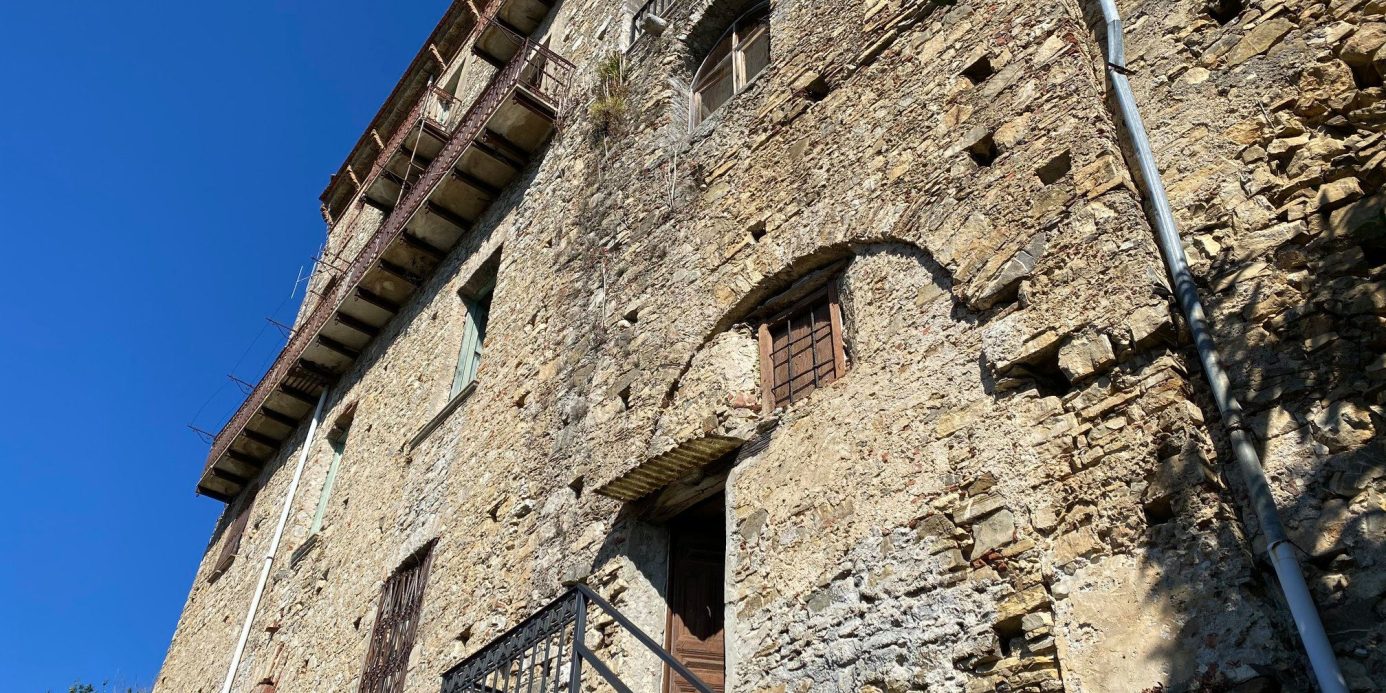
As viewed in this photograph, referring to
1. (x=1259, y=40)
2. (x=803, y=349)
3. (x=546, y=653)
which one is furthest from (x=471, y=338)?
(x=1259, y=40)

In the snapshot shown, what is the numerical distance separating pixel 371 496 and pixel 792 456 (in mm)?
5978

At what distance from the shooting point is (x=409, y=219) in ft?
36.0

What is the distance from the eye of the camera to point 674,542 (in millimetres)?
5738

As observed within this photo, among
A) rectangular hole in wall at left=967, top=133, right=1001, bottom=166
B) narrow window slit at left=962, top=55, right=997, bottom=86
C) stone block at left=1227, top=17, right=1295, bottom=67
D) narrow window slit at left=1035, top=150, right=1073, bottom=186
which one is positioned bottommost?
narrow window slit at left=1035, top=150, right=1073, bottom=186

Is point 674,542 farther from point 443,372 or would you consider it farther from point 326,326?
point 326,326

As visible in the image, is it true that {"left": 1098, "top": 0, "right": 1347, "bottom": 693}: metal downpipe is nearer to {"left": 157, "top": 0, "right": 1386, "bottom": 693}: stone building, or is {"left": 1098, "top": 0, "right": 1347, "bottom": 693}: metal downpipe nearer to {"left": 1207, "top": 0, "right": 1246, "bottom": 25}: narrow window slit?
{"left": 157, "top": 0, "right": 1386, "bottom": 693}: stone building

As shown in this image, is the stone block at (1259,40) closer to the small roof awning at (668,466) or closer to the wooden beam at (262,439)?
the small roof awning at (668,466)

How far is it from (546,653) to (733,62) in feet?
15.4

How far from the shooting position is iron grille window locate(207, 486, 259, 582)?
13.5 meters

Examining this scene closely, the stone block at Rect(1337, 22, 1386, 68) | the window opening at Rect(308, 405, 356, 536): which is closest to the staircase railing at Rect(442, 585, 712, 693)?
the stone block at Rect(1337, 22, 1386, 68)

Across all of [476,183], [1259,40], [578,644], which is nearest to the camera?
[1259,40]

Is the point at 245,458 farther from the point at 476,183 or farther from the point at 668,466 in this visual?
the point at 668,466

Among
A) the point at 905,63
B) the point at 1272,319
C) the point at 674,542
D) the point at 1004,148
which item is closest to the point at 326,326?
the point at 674,542

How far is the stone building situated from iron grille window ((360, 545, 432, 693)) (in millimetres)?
56
